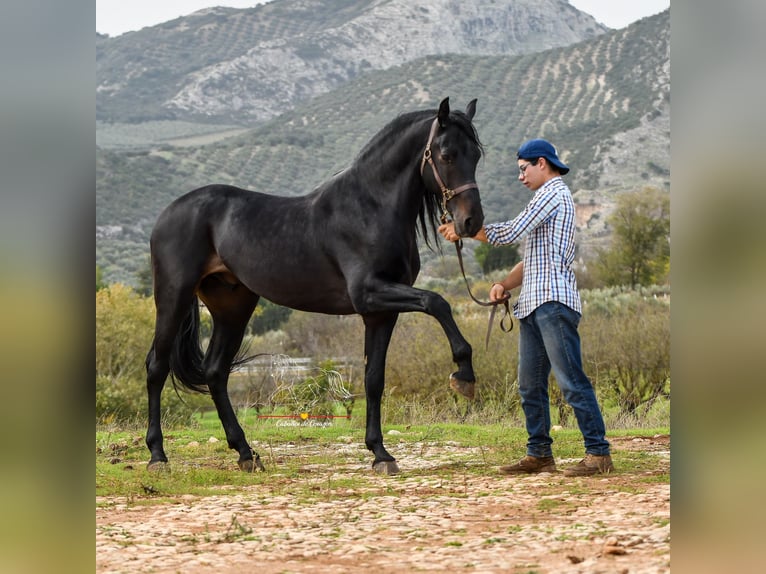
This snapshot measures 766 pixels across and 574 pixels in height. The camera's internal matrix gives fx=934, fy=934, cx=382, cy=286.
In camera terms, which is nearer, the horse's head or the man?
the man

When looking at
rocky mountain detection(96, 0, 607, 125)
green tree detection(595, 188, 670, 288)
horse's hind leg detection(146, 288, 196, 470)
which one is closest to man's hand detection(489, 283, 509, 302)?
horse's hind leg detection(146, 288, 196, 470)

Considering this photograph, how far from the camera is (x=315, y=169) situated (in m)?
67.4

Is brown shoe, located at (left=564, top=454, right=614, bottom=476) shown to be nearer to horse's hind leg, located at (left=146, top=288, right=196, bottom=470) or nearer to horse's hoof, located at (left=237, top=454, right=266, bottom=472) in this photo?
horse's hoof, located at (left=237, top=454, right=266, bottom=472)

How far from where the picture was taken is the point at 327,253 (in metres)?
7.21

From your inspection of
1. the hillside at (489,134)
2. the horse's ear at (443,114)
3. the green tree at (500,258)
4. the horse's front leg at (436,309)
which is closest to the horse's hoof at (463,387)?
the horse's front leg at (436,309)

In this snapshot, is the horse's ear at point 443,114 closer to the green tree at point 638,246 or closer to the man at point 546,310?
the man at point 546,310

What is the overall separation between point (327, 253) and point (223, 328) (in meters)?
1.44

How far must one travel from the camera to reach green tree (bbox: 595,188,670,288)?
122ft

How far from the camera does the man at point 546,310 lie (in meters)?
6.20

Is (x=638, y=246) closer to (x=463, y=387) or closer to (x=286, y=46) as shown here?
(x=463, y=387)

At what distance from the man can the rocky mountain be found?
95042 millimetres

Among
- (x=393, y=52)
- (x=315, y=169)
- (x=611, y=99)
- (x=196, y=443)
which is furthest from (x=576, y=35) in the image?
(x=196, y=443)

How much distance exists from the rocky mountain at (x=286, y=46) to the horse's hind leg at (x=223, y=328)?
92.9 metres

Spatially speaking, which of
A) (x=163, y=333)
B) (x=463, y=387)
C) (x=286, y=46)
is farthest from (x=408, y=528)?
(x=286, y=46)
